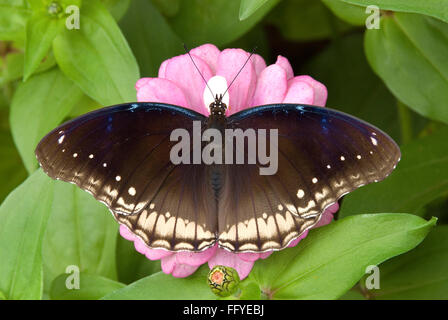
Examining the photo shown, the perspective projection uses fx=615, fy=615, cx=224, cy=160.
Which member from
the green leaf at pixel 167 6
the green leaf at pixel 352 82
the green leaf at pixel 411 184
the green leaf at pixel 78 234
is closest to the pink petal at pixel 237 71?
the green leaf at pixel 411 184

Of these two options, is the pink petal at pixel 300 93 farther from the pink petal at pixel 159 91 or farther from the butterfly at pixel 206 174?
the pink petal at pixel 159 91

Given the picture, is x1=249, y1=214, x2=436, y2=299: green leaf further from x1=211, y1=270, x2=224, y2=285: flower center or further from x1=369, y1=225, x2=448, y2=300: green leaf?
x1=369, y1=225, x2=448, y2=300: green leaf

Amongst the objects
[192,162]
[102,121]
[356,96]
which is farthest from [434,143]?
[102,121]

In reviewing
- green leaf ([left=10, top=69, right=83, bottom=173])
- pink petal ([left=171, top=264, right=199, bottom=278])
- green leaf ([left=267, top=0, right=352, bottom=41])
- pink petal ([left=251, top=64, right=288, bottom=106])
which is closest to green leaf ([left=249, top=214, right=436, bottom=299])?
pink petal ([left=171, top=264, right=199, bottom=278])

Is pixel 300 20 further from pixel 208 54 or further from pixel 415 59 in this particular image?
pixel 208 54

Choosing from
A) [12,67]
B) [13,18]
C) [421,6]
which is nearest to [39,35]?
[13,18]

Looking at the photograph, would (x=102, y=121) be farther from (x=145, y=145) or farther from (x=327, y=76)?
(x=327, y=76)
